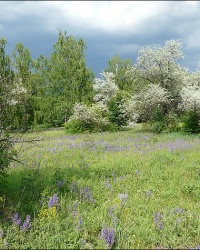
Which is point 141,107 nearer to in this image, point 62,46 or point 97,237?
point 62,46

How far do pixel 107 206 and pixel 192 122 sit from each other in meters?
18.6

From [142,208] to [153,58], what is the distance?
897 inches

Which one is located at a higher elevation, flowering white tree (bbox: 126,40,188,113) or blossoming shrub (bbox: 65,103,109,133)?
flowering white tree (bbox: 126,40,188,113)

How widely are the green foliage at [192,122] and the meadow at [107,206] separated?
42.1ft

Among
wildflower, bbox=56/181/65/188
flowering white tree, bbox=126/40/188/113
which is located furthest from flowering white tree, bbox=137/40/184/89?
wildflower, bbox=56/181/65/188

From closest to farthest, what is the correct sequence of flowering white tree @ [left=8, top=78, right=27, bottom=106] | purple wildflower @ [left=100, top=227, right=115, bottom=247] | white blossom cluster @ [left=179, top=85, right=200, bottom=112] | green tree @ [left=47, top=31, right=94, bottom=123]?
purple wildflower @ [left=100, top=227, right=115, bottom=247]
flowering white tree @ [left=8, top=78, right=27, bottom=106]
white blossom cluster @ [left=179, top=85, right=200, bottom=112]
green tree @ [left=47, top=31, right=94, bottom=123]

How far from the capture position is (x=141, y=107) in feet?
91.1

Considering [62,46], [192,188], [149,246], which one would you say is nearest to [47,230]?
[149,246]

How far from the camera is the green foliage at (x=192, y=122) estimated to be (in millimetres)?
22692

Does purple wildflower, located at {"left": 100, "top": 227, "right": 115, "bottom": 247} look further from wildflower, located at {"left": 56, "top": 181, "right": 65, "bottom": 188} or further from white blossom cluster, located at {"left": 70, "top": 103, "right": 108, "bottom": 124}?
white blossom cluster, located at {"left": 70, "top": 103, "right": 108, "bottom": 124}

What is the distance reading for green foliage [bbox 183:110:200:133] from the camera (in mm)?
22692

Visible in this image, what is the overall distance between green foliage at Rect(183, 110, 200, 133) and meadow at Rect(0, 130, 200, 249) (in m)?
12.8

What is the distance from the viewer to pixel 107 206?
19.9ft

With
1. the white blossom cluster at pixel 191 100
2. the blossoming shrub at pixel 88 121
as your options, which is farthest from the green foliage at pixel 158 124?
the blossoming shrub at pixel 88 121
